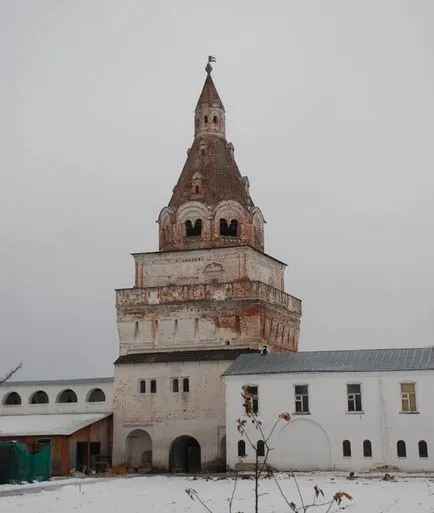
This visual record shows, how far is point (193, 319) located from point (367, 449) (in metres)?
12.4

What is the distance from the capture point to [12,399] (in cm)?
4853

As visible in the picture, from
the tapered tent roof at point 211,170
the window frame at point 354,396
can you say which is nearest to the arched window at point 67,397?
the tapered tent roof at point 211,170

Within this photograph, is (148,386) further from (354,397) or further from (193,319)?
(354,397)

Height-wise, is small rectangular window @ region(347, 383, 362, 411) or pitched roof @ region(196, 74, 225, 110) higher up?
pitched roof @ region(196, 74, 225, 110)

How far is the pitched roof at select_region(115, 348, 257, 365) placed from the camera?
133 feet

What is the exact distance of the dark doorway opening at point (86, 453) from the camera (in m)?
39.5

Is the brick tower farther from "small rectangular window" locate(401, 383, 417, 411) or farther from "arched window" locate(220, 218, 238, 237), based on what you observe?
"small rectangular window" locate(401, 383, 417, 411)

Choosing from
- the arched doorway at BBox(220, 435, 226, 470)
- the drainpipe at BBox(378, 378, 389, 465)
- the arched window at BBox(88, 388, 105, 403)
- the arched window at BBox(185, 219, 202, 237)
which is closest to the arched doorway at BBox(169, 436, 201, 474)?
the arched doorway at BBox(220, 435, 226, 470)

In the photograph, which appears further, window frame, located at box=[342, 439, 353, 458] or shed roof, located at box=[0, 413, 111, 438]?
shed roof, located at box=[0, 413, 111, 438]

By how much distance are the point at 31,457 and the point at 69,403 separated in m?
19.7

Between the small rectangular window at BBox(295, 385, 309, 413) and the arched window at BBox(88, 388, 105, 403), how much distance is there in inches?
595

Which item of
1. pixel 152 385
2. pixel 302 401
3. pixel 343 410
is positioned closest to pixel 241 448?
pixel 302 401

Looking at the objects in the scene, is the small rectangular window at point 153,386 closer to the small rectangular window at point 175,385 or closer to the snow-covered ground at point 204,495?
the small rectangular window at point 175,385

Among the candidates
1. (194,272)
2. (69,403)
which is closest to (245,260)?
(194,272)
